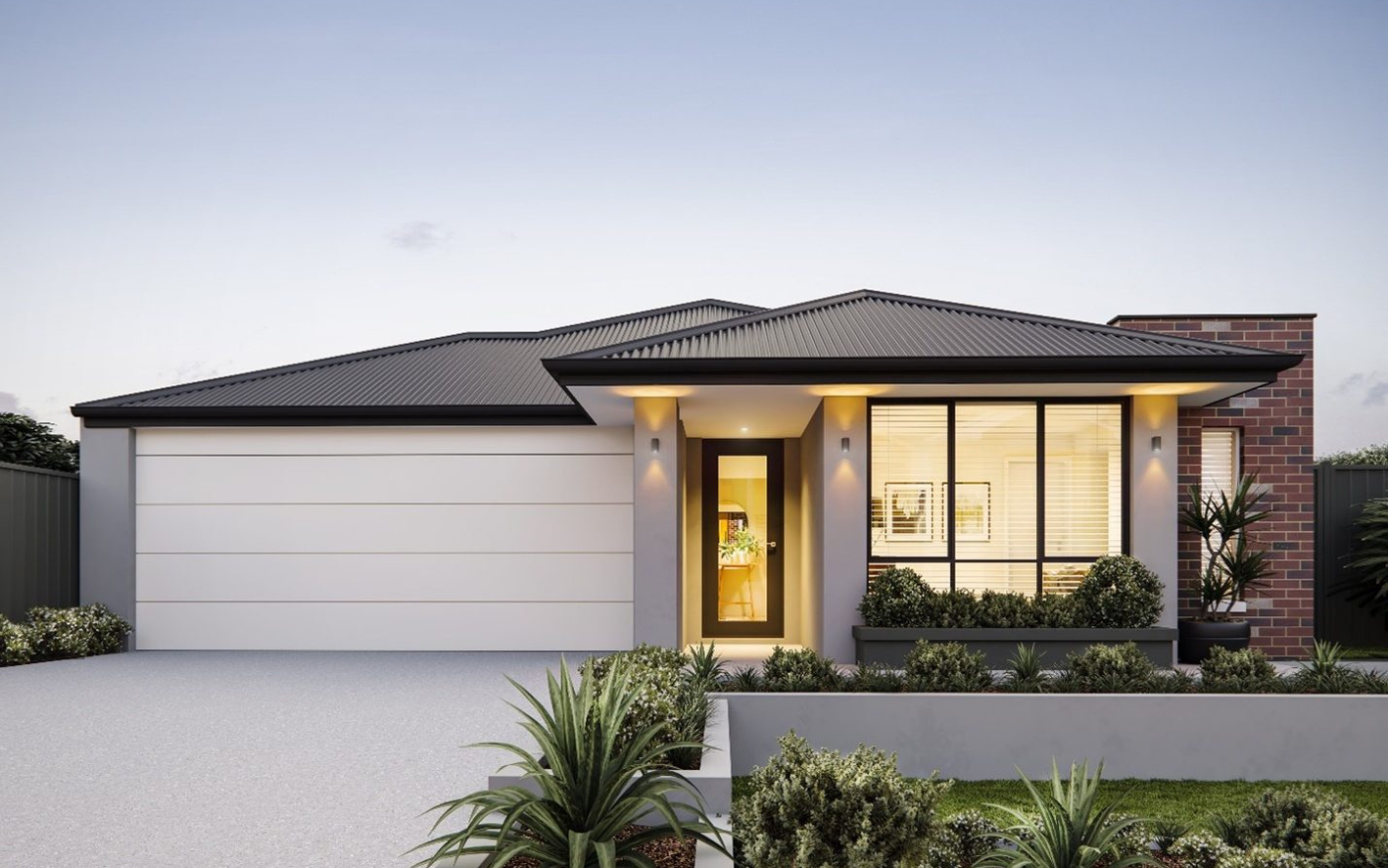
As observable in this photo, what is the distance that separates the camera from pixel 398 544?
469 inches

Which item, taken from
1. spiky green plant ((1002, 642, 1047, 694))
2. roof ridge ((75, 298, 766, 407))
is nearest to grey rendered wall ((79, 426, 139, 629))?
roof ridge ((75, 298, 766, 407))

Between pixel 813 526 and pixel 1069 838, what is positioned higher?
pixel 813 526

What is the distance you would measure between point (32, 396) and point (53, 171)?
22.6 ft

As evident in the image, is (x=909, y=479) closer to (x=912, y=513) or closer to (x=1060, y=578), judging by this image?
(x=912, y=513)

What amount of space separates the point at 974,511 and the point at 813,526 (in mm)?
1798

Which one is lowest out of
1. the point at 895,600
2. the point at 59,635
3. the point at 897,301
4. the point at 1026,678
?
the point at 59,635

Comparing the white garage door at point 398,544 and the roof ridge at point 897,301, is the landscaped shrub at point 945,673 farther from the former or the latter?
the white garage door at point 398,544

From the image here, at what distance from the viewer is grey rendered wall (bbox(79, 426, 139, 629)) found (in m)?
11.8

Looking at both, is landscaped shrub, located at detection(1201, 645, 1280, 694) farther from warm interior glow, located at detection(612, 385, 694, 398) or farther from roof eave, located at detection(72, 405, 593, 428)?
roof eave, located at detection(72, 405, 593, 428)

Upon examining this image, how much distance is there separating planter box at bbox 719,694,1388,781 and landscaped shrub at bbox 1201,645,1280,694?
263 mm

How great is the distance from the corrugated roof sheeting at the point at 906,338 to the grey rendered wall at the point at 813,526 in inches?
35.1

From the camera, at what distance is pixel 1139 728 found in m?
6.57

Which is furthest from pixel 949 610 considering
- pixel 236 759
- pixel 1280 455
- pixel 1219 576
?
pixel 236 759

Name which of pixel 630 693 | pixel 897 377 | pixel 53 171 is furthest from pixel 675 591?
pixel 53 171
